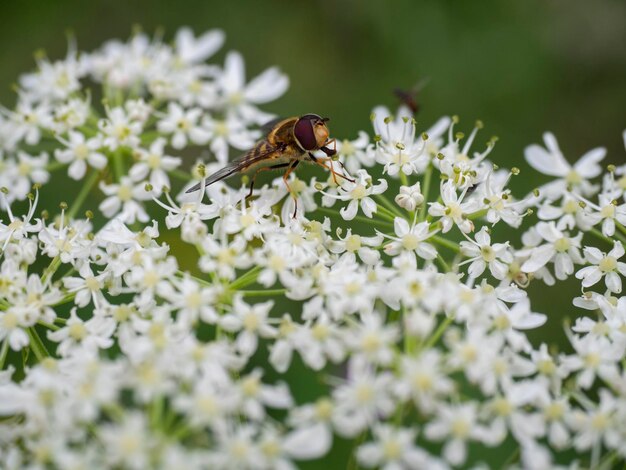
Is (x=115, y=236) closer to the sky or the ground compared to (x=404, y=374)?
closer to the sky

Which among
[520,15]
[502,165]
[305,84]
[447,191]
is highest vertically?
[305,84]

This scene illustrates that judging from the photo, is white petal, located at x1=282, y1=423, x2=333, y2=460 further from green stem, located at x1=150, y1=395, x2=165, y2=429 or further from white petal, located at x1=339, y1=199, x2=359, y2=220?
white petal, located at x1=339, y1=199, x2=359, y2=220

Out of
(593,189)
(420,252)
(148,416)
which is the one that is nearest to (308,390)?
(420,252)

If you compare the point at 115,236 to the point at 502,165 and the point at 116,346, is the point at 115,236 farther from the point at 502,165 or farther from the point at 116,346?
Result: the point at 502,165

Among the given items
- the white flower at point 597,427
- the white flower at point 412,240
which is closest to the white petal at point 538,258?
the white flower at point 412,240

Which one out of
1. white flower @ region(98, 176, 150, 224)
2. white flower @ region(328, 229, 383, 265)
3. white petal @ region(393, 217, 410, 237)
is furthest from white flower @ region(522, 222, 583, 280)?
white flower @ region(98, 176, 150, 224)
